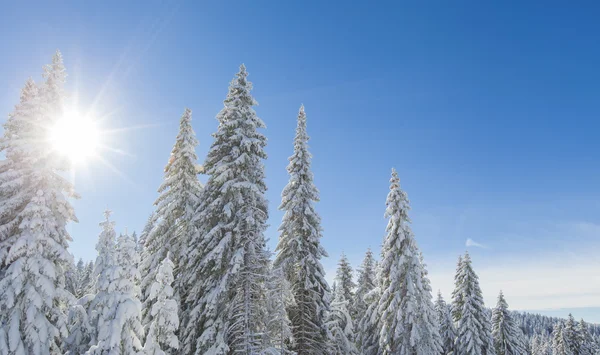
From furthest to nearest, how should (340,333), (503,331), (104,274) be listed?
(503,331) → (340,333) → (104,274)

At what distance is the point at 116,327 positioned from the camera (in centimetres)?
1241

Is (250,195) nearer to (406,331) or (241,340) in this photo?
(241,340)

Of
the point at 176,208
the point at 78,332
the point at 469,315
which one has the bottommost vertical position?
the point at 78,332

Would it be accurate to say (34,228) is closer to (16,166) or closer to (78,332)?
(16,166)

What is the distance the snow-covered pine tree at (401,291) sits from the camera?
2675cm

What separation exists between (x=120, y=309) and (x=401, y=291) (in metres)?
21.1

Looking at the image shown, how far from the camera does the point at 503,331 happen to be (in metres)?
46.1

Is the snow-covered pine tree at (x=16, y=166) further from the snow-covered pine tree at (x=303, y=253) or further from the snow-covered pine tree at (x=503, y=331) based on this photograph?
the snow-covered pine tree at (x=503, y=331)

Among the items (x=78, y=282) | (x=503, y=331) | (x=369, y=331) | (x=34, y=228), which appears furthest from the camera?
(x=78, y=282)

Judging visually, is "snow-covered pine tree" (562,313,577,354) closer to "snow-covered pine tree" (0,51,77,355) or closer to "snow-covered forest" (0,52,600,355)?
"snow-covered forest" (0,52,600,355)

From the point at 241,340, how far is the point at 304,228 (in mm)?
8681

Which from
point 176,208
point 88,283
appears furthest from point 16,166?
point 88,283

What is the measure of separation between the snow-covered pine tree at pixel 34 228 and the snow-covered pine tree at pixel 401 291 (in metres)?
21.1

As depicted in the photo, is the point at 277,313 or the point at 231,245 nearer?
the point at 277,313
